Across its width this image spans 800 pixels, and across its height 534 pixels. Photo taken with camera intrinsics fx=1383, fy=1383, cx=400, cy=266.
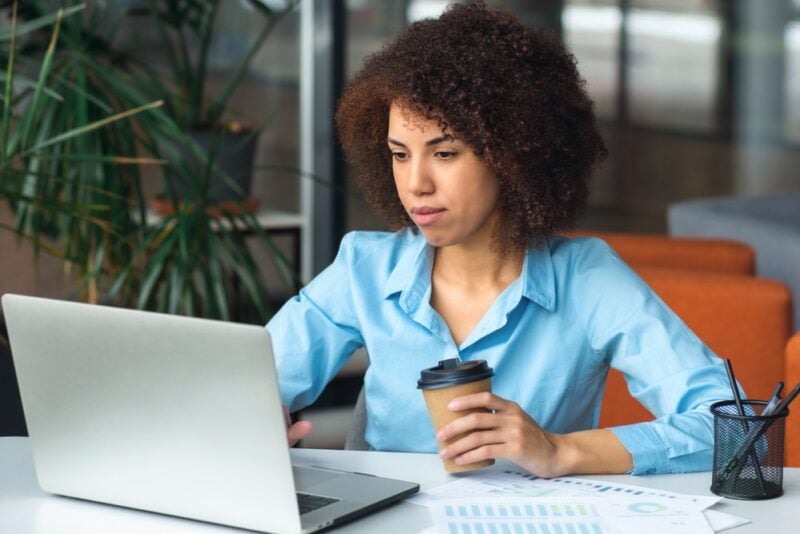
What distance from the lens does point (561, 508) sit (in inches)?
65.9

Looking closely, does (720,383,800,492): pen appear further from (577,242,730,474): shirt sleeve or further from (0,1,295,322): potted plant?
(0,1,295,322): potted plant

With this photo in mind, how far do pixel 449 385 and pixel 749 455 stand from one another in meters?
0.38

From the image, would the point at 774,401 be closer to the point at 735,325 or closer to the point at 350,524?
the point at 350,524

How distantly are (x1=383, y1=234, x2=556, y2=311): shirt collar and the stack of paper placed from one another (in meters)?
0.37

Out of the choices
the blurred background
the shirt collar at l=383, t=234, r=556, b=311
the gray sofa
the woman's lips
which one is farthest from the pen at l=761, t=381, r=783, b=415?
the blurred background

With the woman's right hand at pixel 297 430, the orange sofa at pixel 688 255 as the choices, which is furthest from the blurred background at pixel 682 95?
the woman's right hand at pixel 297 430

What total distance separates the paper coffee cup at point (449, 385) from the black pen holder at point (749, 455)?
31cm

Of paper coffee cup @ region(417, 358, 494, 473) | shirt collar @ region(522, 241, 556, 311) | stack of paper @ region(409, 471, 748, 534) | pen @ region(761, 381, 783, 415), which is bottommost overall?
stack of paper @ region(409, 471, 748, 534)

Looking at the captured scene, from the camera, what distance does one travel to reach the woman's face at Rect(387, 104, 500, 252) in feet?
6.49

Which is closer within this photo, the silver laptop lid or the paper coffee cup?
the silver laptop lid

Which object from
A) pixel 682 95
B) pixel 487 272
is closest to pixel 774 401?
pixel 487 272

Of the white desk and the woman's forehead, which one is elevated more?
the woman's forehead

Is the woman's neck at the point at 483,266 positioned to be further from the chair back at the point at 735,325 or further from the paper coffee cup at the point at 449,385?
the chair back at the point at 735,325

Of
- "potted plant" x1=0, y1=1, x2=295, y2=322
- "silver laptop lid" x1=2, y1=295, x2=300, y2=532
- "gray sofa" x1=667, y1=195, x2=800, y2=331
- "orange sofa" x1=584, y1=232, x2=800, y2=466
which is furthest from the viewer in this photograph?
"gray sofa" x1=667, y1=195, x2=800, y2=331
